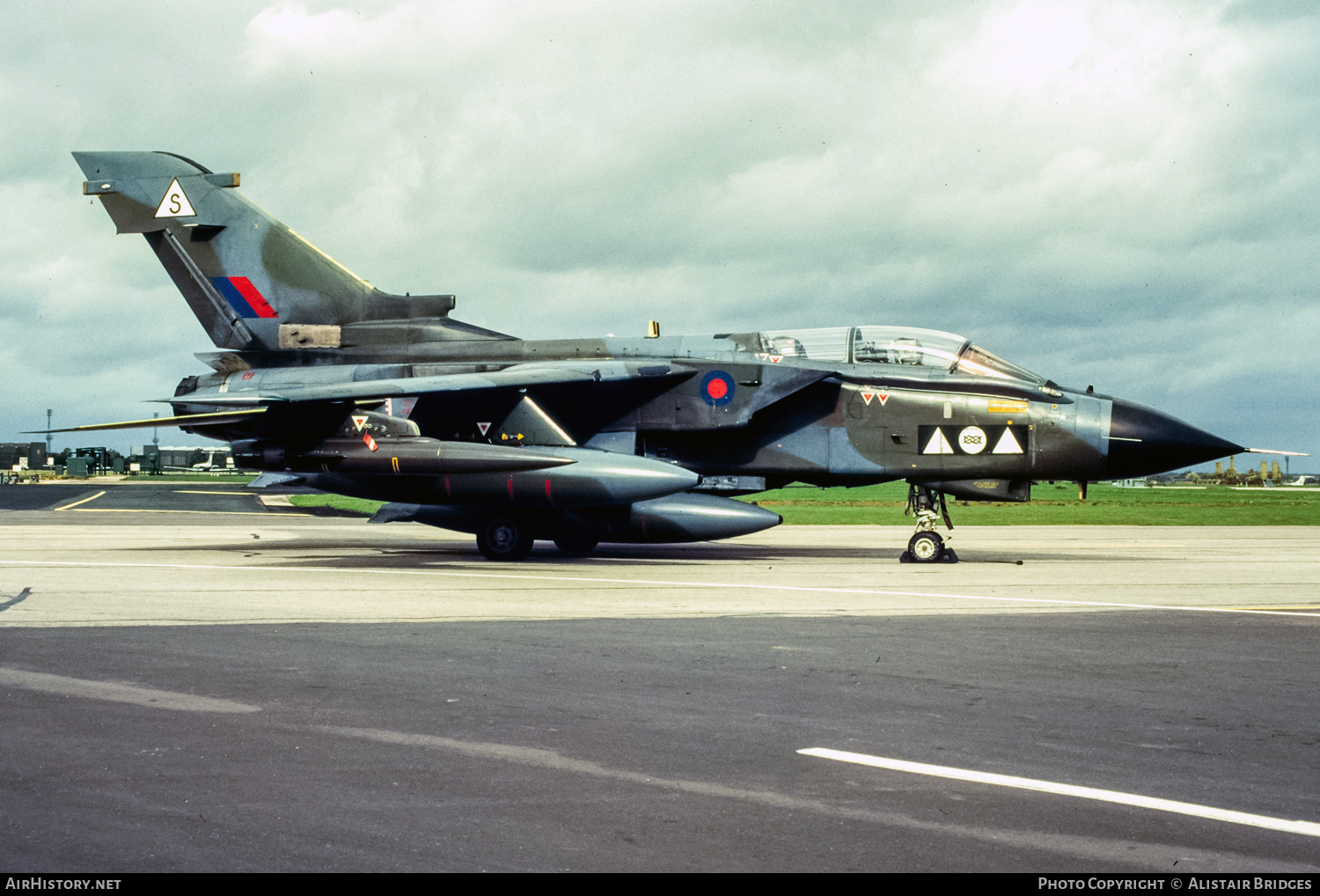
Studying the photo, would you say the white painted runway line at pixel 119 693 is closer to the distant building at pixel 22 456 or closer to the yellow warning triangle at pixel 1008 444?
the yellow warning triangle at pixel 1008 444

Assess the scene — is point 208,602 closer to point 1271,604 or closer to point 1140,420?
point 1271,604

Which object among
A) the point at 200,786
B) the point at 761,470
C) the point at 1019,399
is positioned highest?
the point at 1019,399

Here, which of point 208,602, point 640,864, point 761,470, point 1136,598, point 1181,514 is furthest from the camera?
point 1181,514

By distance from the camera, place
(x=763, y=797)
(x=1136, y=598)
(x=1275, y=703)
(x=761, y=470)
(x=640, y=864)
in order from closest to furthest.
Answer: (x=640, y=864) → (x=763, y=797) → (x=1275, y=703) → (x=1136, y=598) → (x=761, y=470)

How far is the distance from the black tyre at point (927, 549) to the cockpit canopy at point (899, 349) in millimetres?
2441

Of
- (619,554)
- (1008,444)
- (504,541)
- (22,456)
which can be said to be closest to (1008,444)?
(1008,444)

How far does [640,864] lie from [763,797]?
0.89m

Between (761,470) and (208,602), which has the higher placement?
(761,470)

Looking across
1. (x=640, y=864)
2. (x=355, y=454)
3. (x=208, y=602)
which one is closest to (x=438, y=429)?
(x=355, y=454)

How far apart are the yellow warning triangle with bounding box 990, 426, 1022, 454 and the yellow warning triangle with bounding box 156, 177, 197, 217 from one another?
13697mm

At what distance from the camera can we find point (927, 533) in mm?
16812

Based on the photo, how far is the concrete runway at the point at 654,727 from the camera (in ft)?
12.7

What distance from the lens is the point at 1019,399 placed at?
15.9 m

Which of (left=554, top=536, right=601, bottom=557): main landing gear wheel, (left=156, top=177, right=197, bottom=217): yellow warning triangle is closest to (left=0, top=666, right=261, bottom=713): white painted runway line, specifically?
(left=554, top=536, right=601, bottom=557): main landing gear wheel
